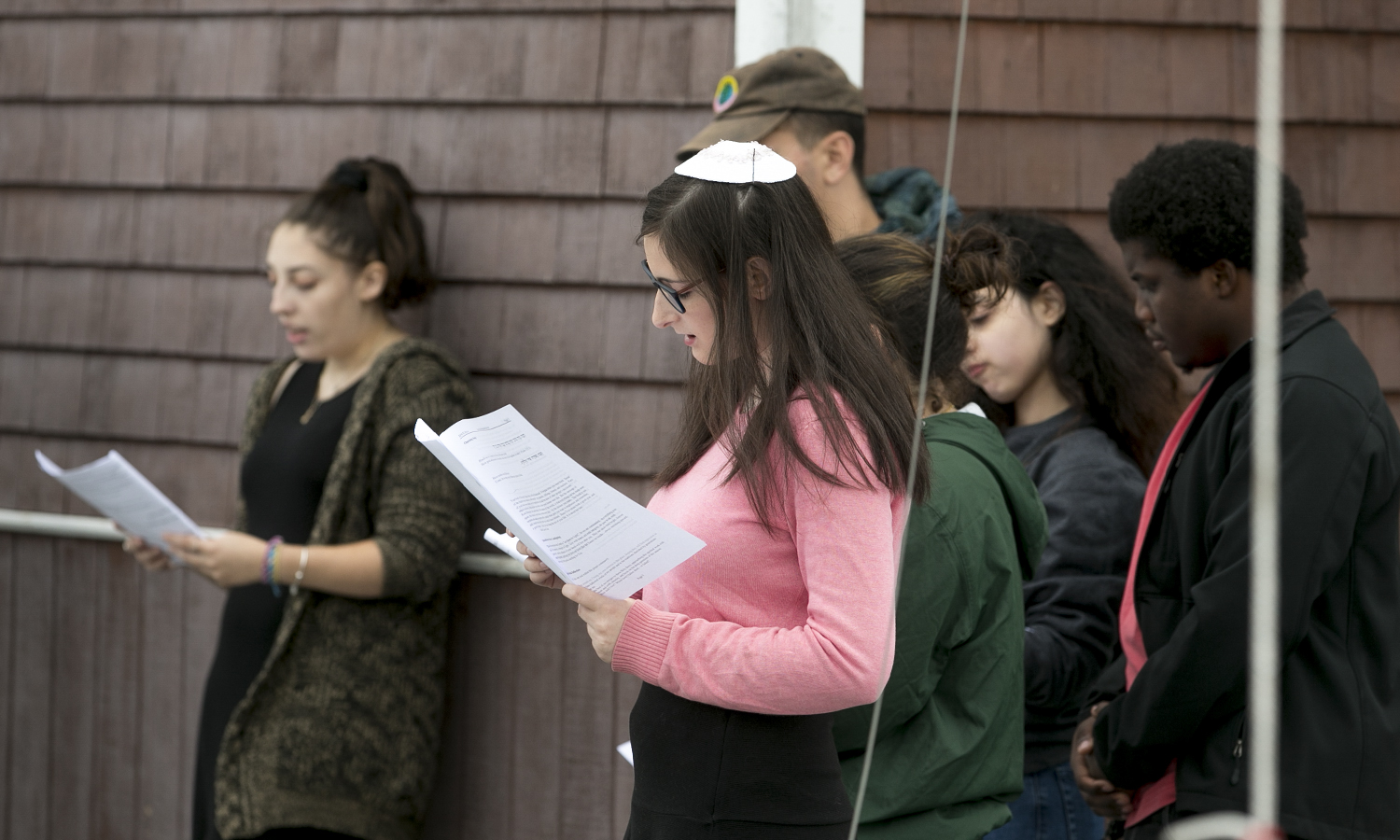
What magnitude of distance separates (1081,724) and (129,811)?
98.5 inches

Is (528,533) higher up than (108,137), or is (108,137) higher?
(108,137)

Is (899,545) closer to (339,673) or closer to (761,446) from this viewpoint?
(761,446)

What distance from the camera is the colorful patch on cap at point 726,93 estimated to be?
2398 millimetres

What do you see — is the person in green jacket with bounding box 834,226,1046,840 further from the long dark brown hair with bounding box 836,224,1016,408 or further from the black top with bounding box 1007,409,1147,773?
the black top with bounding box 1007,409,1147,773

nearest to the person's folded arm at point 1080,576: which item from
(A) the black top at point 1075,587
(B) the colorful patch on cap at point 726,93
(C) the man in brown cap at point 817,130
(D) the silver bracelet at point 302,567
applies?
(A) the black top at point 1075,587

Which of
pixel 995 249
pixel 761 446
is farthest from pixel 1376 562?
pixel 761 446

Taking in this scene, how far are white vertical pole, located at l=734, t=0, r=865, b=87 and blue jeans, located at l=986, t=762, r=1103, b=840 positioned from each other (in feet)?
4.95

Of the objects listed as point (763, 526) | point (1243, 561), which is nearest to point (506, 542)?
point (763, 526)

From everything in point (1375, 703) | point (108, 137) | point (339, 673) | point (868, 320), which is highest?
point (108, 137)

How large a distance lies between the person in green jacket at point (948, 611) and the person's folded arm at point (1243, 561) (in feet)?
0.60

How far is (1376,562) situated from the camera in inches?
58.2

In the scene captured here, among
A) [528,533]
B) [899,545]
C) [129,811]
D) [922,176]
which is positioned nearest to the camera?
[528,533]

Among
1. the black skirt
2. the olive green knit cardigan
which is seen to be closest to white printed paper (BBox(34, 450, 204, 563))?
the olive green knit cardigan

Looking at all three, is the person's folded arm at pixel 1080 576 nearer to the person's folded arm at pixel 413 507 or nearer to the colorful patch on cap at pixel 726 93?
the colorful patch on cap at pixel 726 93
